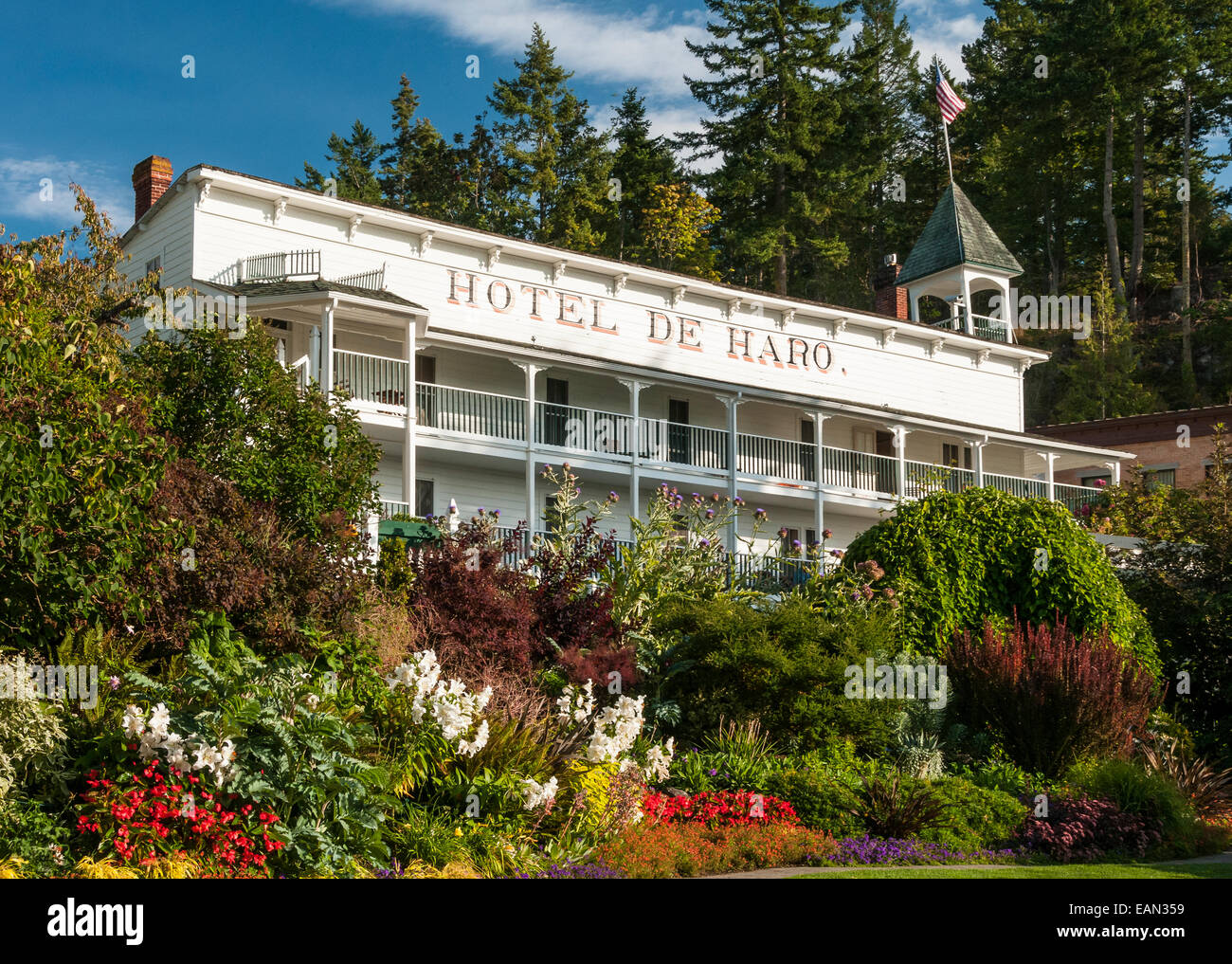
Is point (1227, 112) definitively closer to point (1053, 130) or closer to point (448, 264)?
point (1053, 130)

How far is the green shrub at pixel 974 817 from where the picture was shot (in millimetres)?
12656

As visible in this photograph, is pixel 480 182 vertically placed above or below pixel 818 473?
above

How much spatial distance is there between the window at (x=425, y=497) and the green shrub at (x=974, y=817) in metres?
15.6

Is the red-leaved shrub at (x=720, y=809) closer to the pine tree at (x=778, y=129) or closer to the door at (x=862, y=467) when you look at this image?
the door at (x=862, y=467)

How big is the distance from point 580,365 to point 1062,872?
18.1 metres

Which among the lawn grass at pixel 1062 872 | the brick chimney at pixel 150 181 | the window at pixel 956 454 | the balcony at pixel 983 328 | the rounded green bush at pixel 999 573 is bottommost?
the lawn grass at pixel 1062 872

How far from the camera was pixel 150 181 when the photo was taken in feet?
95.9

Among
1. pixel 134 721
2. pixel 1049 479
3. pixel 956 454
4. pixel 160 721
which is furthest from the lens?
pixel 956 454

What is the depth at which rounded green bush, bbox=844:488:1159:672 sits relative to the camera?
671 inches

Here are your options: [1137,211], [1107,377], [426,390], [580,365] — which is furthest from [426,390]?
[1137,211]

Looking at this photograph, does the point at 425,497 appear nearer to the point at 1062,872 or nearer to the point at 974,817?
the point at 974,817

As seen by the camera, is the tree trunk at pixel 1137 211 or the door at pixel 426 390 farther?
the tree trunk at pixel 1137 211

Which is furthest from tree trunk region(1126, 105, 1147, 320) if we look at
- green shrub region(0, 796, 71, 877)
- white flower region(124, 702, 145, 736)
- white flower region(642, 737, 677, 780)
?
green shrub region(0, 796, 71, 877)

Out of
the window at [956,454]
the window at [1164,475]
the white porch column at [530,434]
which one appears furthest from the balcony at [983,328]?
the white porch column at [530,434]
